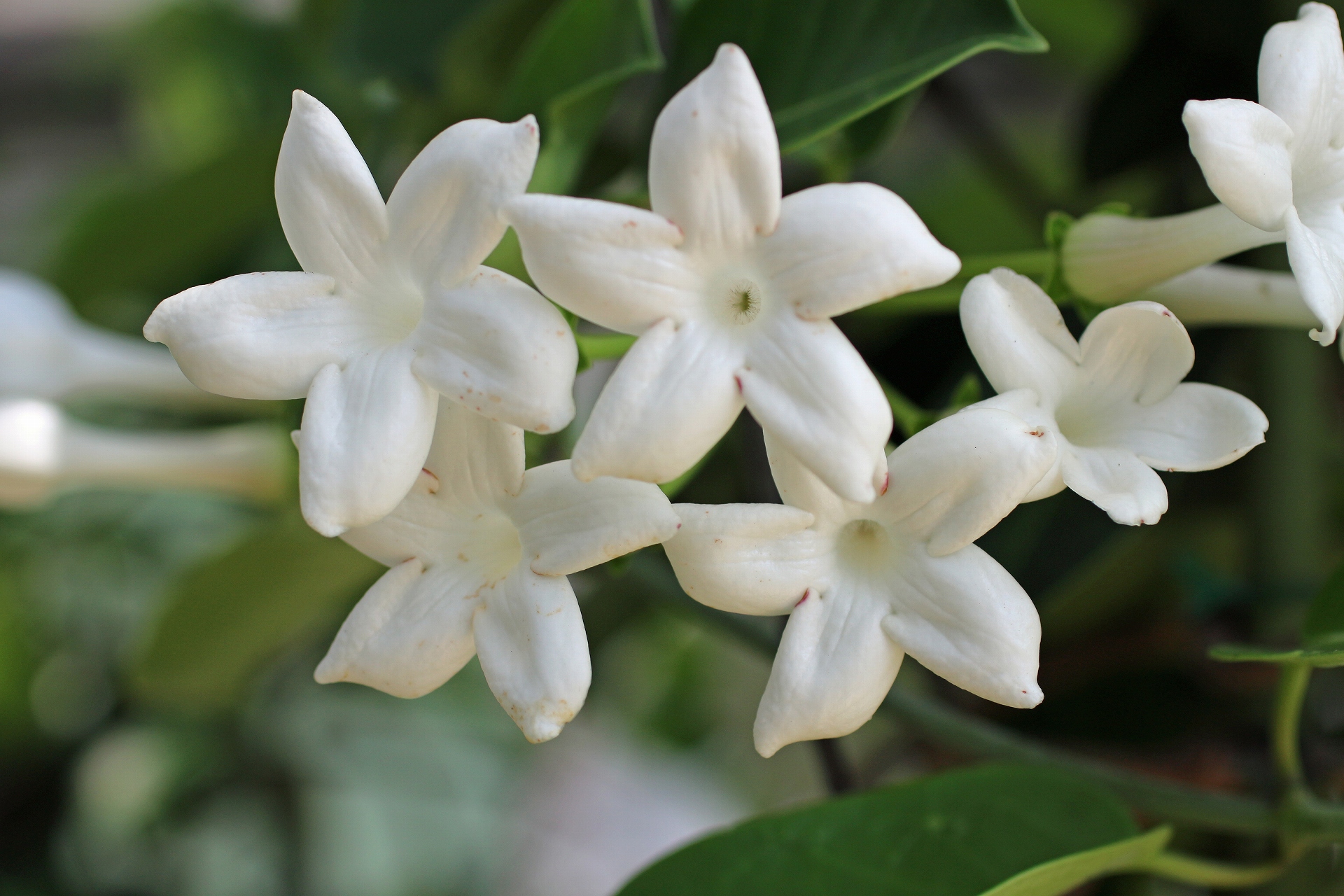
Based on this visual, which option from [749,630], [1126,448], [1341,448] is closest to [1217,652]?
[1126,448]

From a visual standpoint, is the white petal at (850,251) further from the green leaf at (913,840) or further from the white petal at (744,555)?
the green leaf at (913,840)

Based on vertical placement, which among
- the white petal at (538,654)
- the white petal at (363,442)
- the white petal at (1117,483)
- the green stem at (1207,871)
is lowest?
the green stem at (1207,871)

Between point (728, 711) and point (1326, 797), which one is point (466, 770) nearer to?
point (728, 711)

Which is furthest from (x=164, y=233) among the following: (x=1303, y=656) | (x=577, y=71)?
(x=1303, y=656)

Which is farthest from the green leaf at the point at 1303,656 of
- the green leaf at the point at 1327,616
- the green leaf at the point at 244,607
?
the green leaf at the point at 244,607

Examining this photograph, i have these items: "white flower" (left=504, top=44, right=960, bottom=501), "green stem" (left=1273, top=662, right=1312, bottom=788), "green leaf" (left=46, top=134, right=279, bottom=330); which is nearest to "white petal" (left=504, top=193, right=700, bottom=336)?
"white flower" (left=504, top=44, right=960, bottom=501)

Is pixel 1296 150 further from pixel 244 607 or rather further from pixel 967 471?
pixel 244 607
